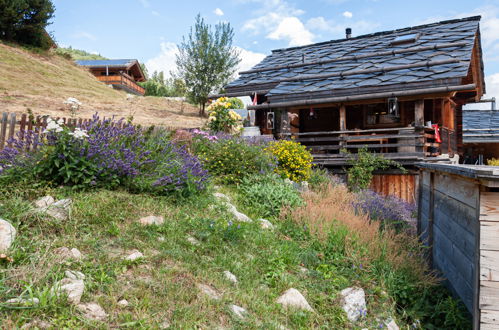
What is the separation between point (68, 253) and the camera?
279 cm

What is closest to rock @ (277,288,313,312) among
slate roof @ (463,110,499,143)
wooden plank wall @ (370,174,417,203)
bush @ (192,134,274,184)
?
bush @ (192,134,274,184)

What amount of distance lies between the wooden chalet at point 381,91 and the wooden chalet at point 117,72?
23.7 m

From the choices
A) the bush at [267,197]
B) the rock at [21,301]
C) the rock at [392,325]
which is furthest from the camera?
the bush at [267,197]

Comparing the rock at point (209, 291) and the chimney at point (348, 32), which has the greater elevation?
the chimney at point (348, 32)

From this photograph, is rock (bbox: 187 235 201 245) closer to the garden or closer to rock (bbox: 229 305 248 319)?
the garden

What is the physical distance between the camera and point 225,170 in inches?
274

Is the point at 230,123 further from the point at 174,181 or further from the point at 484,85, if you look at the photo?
the point at 484,85

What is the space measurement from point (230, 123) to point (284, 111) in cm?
228

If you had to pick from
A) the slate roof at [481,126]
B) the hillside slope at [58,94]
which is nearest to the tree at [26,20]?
the hillside slope at [58,94]

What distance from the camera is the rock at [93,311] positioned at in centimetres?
226

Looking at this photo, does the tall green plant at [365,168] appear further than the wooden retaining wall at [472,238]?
Yes

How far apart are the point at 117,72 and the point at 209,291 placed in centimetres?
3959

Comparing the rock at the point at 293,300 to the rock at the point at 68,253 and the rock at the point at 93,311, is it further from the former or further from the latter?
the rock at the point at 68,253

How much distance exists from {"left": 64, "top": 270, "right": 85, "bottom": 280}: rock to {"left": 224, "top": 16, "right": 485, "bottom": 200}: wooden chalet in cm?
902
